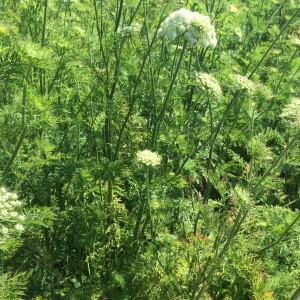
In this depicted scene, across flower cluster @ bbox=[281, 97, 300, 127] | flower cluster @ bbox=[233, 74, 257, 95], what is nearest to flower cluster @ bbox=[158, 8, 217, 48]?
flower cluster @ bbox=[233, 74, 257, 95]

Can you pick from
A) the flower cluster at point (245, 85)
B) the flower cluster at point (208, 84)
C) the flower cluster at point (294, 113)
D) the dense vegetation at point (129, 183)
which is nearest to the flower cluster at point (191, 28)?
the dense vegetation at point (129, 183)

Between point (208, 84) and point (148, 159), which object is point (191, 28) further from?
point (148, 159)

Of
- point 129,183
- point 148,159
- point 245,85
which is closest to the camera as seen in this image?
point 148,159

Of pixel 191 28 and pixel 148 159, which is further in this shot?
pixel 191 28

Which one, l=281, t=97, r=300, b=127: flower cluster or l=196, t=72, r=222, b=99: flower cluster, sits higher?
l=281, t=97, r=300, b=127: flower cluster

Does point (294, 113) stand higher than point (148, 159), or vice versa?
point (294, 113)

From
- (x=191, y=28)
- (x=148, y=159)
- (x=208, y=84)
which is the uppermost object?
(x=191, y=28)

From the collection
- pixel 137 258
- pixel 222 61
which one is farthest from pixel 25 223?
pixel 222 61

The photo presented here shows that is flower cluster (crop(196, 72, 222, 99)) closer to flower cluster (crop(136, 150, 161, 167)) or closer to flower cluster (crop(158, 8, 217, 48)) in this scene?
flower cluster (crop(158, 8, 217, 48))

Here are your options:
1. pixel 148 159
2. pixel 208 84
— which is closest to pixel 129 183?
pixel 148 159

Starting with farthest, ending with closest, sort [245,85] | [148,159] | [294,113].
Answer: [245,85] < [148,159] < [294,113]

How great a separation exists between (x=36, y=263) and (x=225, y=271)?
1582mm

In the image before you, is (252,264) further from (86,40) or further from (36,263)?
(86,40)

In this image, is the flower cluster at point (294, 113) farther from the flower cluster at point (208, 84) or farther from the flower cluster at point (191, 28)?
the flower cluster at point (191, 28)
